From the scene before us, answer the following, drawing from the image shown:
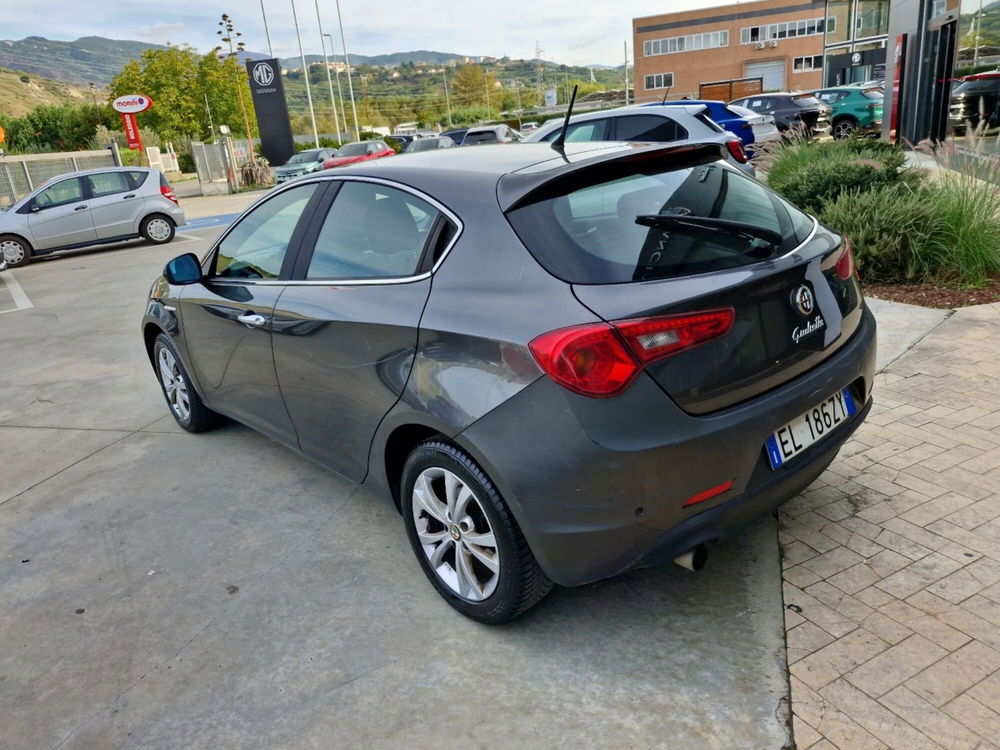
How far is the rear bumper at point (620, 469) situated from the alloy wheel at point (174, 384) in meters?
2.96

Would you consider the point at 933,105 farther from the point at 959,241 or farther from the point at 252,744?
the point at 252,744

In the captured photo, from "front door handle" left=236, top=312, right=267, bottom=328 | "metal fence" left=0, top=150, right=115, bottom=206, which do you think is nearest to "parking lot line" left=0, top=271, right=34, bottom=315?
"front door handle" left=236, top=312, right=267, bottom=328

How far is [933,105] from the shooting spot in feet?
50.1

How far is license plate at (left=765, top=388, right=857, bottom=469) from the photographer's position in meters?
2.53

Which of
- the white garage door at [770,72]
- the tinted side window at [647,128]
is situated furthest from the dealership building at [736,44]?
the tinted side window at [647,128]

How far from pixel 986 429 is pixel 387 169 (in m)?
3.17

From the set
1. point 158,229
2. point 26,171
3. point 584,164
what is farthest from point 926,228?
point 26,171

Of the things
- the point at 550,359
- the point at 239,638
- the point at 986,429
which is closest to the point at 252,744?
the point at 239,638

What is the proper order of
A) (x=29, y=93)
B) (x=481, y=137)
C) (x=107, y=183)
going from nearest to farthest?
(x=107, y=183) < (x=481, y=137) < (x=29, y=93)

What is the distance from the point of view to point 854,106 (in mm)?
24078

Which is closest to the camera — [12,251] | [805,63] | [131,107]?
[12,251]

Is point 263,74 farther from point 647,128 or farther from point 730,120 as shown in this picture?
point 647,128

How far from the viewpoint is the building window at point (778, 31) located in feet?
243

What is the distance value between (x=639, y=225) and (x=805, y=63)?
83.4 meters
